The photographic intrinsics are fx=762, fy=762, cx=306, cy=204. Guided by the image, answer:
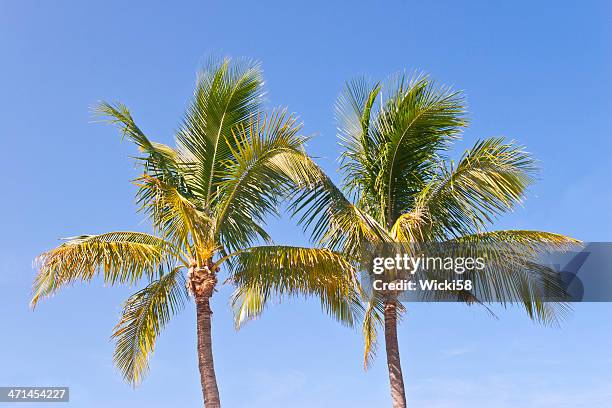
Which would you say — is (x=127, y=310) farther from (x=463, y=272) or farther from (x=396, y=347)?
(x=463, y=272)

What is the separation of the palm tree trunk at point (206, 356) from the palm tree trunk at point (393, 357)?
3.36 meters

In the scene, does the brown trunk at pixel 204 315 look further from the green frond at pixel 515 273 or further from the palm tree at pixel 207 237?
the green frond at pixel 515 273

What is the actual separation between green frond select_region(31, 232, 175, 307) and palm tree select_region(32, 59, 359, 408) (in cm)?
2

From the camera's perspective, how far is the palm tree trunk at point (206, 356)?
13.5 meters

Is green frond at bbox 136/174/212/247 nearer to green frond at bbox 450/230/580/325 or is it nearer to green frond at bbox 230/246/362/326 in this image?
green frond at bbox 230/246/362/326

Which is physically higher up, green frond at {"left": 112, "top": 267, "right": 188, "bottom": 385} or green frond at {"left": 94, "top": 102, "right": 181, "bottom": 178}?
green frond at {"left": 94, "top": 102, "right": 181, "bottom": 178}

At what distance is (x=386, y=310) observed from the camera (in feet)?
48.9

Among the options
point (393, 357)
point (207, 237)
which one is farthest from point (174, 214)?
point (393, 357)

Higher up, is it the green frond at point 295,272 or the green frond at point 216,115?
the green frond at point 216,115

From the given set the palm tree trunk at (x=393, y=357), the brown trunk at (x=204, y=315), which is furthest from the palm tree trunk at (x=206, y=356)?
the palm tree trunk at (x=393, y=357)

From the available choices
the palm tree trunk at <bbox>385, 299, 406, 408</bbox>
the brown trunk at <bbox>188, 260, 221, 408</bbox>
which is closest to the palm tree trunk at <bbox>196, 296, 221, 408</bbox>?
the brown trunk at <bbox>188, 260, 221, 408</bbox>

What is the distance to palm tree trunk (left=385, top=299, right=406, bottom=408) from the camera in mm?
14430

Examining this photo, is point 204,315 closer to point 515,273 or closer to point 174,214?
point 174,214

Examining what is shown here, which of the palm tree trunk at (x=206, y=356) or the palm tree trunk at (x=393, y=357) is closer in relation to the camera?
the palm tree trunk at (x=206, y=356)
